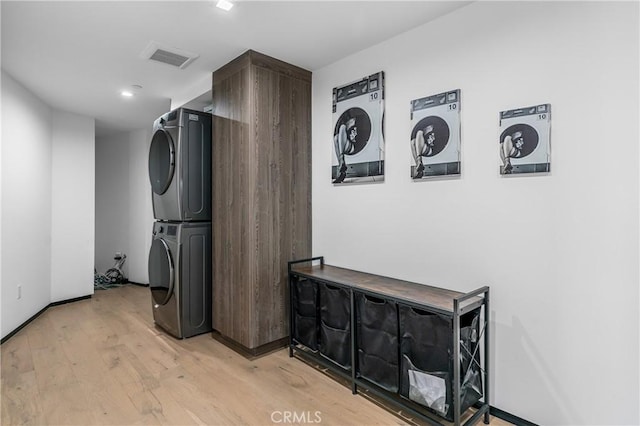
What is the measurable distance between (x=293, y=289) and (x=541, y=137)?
199 cm

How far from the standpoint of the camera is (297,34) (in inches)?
96.3

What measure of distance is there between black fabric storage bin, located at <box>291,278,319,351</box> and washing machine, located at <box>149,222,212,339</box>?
1033 mm

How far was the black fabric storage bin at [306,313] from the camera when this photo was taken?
2578mm

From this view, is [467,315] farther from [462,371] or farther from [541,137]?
[541,137]

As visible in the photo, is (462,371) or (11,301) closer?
(462,371)

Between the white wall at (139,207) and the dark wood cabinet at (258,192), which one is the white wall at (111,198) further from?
the dark wood cabinet at (258,192)

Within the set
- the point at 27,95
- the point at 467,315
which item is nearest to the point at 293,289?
the point at 467,315

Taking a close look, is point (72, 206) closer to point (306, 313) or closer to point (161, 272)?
point (161, 272)

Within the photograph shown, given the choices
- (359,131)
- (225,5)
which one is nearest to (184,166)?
(225,5)

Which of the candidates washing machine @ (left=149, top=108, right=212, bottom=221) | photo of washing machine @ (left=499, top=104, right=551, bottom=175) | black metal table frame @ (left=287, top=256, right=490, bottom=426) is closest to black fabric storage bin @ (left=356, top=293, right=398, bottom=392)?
black metal table frame @ (left=287, top=256, right=490, bottom=426)

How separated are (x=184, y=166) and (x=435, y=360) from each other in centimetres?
260

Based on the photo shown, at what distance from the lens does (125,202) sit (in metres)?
5.69

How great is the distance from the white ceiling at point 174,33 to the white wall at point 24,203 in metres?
0.43

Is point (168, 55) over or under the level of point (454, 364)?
over
